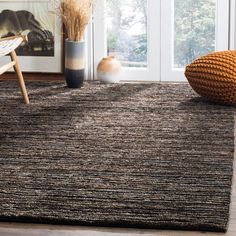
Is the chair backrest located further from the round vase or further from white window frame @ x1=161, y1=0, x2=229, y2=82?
white window frame @ x1=161, y1=0, x2=229, y2=82

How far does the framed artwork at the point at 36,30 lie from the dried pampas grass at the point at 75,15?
24cm

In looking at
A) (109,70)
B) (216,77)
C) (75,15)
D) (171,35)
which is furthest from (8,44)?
Result: (171,35)

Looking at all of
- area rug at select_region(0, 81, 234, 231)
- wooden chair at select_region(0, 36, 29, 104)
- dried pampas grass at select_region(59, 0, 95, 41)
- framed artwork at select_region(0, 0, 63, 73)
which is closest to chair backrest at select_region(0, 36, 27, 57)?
wooden chair at select_region(0, 36, 29, 104)

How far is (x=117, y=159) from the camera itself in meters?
2.97

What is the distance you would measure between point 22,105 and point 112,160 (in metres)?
1.33

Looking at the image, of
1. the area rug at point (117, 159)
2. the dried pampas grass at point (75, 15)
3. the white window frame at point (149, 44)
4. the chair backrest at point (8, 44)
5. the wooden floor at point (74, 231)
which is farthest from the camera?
the white window frame at point (149, 44)

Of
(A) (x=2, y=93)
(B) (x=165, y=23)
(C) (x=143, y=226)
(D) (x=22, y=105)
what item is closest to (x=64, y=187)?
(C) (x=143, y=226)

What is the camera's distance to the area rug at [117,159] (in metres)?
2.35

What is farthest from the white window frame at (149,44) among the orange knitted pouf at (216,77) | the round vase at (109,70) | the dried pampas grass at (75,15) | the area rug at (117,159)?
the orange knitted pouf at (216,77)

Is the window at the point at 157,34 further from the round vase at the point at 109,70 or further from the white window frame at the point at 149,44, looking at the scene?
the round vase at the point at 109,70

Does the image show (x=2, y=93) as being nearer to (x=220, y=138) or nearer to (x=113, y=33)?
(x=113, y=33)

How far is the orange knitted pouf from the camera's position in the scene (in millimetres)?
3908

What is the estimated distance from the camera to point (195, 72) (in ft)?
13.4

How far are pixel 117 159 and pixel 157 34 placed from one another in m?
2.07
